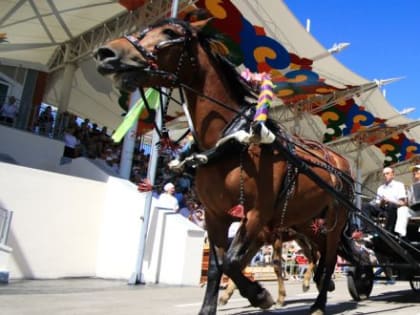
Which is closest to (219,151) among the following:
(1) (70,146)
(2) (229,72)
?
(2) (229,72)

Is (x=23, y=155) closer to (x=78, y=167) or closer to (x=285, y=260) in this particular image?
(x=78, y=167)

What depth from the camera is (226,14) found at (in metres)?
17.6

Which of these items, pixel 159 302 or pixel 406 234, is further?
pixel 406 234

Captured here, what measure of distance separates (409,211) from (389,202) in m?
0.47

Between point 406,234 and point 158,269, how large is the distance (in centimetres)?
512

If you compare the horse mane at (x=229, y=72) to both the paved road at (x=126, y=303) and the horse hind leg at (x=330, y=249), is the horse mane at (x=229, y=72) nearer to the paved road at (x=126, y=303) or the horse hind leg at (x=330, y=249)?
the horse hind leg at (x=330, y=249)

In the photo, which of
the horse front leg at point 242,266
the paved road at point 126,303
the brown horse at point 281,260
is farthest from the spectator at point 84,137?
the horse front leg at point 242,266

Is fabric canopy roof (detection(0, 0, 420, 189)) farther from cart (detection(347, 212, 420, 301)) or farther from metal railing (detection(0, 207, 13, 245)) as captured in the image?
cart (detection(347, 212, 420, 301))

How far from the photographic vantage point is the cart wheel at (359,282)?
739 centimetres

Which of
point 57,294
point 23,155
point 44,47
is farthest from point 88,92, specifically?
point 57,294

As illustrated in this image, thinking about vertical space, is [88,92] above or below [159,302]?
above

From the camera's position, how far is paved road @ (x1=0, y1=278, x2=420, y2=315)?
18.4ft

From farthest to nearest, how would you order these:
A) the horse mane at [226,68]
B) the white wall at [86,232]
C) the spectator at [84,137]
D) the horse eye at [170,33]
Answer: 1. the spectator at [84,137]
2. the white wall at [86,232]
3. the horse mane at [226,68]
4. the horse eye at [170,33]

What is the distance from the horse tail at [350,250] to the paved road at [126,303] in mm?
614
